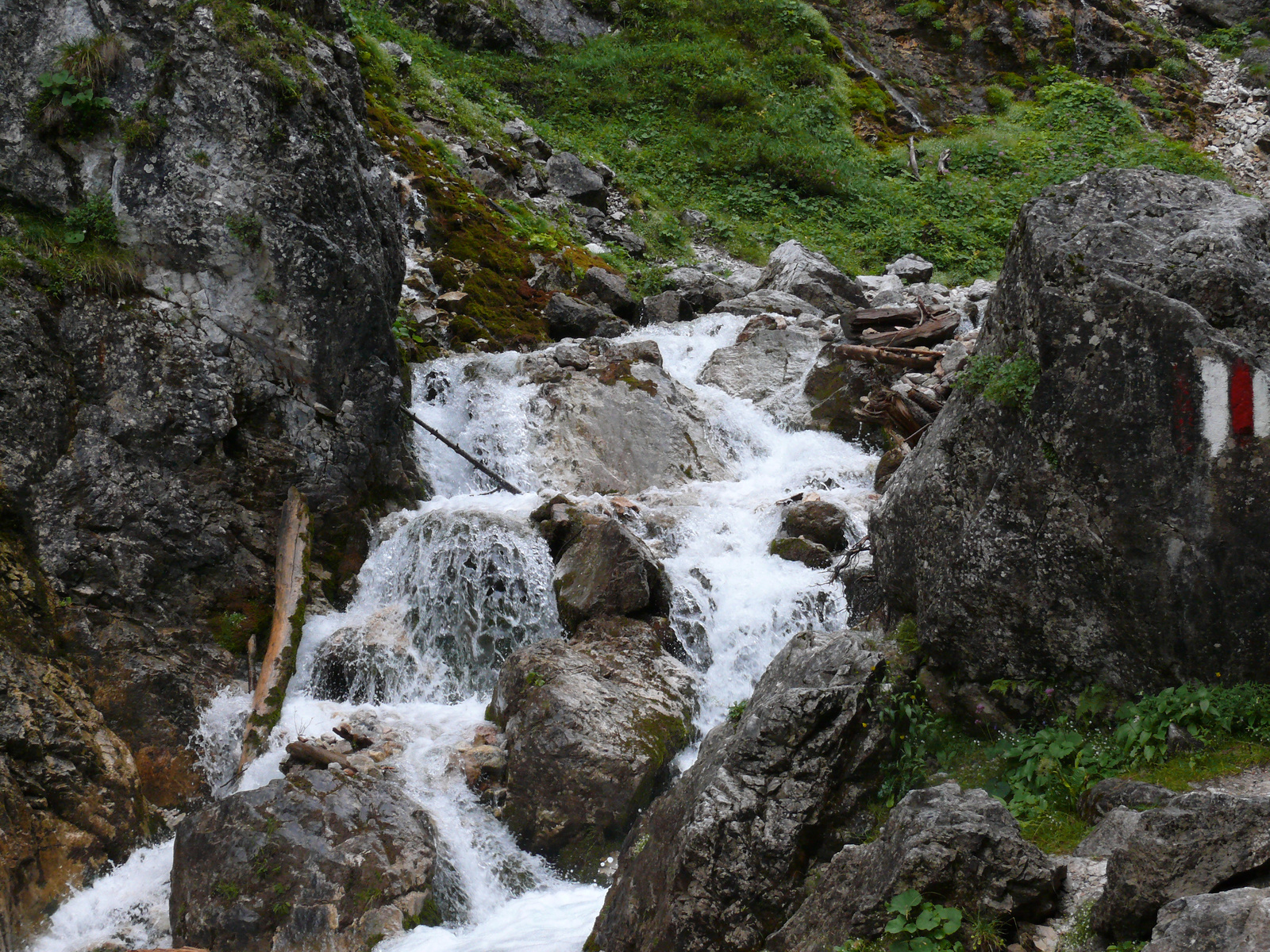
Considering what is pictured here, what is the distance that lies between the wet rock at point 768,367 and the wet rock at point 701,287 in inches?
109

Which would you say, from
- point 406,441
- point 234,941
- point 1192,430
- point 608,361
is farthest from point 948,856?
point 608,361

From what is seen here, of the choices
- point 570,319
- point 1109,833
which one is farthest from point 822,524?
point 570,319

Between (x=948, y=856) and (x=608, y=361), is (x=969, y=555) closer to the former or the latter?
(x=948, y=856)

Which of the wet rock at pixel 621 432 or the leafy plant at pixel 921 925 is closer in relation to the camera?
the leafy plant at pixel 921 925

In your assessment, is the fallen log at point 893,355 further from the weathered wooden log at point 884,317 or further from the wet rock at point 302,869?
the wet rock at point 302,869

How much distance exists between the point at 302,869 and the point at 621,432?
7607 mm

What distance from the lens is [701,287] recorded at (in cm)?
1858

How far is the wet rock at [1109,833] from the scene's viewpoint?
12.7 feet

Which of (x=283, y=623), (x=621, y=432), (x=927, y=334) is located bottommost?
(x=283, y=623)

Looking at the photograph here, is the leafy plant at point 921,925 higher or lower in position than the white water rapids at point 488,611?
higher

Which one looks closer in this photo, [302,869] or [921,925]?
[921,925]

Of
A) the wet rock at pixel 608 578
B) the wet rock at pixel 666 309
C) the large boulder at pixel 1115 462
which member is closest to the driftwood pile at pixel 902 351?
the wet rock at pixel 666 309

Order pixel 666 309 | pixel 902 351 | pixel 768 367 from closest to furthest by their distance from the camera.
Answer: pixel 902 351
pixel 768 367
pixel 666 309

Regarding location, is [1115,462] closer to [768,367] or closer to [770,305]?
[768,367]
